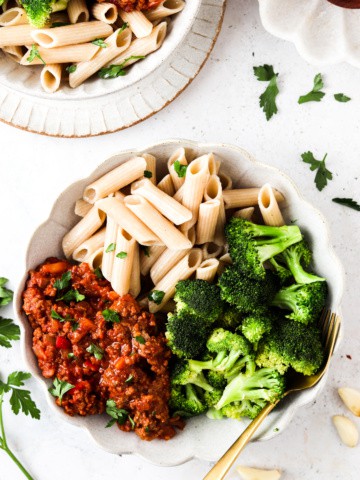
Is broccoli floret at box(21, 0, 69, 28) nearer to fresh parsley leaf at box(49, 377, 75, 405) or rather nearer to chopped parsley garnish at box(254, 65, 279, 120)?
chopped parsley garnish at box(254, 65, 279, 120)

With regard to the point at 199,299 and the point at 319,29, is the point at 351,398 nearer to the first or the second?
the point at 199,299

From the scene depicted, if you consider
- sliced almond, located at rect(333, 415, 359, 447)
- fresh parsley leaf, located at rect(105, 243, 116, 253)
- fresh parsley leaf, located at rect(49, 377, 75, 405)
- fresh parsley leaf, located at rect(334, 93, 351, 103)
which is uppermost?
fresh parsley leaf, located at rect(334, 93, 351, 103)

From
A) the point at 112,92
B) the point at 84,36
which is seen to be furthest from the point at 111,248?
the point at 84,36

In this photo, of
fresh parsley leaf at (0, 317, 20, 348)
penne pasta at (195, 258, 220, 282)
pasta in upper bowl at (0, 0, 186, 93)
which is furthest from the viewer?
fresh parsley leaf at (0, 317, 20, 348)

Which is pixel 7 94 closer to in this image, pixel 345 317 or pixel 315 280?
pixel 315 280

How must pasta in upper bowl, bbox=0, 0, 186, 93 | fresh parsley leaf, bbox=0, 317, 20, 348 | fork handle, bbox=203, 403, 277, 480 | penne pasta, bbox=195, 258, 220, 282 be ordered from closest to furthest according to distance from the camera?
1. fork handle, bbox=203, 403, 277, 480
2. penne pasta, bbox=195, 258, 220, 282
3. pasta in upper bowl, bbox=0, 0, 186, 93
4. fresh parsley leaf, bbox=0, 317, 20, 348

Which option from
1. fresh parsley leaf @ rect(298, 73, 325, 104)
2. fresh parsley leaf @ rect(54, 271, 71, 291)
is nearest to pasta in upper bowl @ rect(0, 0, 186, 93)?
fresh parsley leaf @ rect(298, 73, 325, 104)

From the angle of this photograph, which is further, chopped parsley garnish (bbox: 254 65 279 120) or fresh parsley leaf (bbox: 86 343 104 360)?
chopped parsley garnish (bbox: 254 65 279 120)
